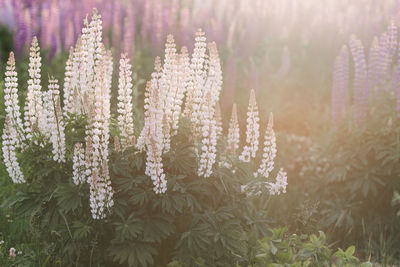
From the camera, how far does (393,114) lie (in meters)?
5.51

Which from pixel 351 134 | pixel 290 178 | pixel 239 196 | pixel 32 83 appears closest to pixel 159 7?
pixel 290 178

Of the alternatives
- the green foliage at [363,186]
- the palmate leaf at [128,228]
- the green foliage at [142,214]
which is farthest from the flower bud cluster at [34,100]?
the green foliage at [363,186]

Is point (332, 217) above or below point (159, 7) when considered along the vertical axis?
below

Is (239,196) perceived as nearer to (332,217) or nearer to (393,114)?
(332,217)

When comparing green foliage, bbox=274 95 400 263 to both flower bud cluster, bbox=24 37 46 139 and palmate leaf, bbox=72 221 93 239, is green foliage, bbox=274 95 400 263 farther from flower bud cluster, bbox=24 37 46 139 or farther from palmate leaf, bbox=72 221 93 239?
flower bud cluster, bbox=24 37 46 139

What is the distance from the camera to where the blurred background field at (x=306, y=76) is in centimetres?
536

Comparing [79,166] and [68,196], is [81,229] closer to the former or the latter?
[68,196]

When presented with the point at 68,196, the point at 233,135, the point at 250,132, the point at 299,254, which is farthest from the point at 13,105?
the point at 299,254

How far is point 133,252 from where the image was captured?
3.40m

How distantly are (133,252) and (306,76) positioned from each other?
5852mm

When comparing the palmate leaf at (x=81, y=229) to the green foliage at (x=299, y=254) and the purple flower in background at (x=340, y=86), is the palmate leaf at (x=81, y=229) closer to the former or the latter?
the green foliage at (x=299, y=254)

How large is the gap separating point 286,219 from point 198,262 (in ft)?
6.71

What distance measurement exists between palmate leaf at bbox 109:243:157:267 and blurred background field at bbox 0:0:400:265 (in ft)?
4.56

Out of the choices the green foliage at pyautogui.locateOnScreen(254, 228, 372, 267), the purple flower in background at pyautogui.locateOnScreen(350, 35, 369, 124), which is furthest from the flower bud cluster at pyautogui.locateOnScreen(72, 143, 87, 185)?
the purple flower in background at pyautogui.locateOnScreen(350, 35, 369, 124)
